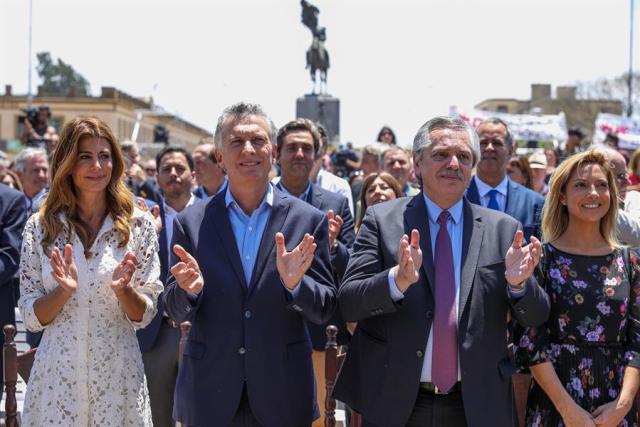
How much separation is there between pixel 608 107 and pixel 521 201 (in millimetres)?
63643

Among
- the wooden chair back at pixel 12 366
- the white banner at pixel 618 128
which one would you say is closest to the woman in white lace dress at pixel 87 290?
the wooden chair back at pixel 12 366

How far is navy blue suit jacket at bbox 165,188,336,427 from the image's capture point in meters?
4.48

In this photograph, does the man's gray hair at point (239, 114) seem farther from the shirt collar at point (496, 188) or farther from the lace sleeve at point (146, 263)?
the shirt collar at point (496, 188)

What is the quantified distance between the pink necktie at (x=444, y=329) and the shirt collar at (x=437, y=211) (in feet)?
0.65

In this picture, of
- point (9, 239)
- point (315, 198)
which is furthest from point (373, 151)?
point (9, 239)

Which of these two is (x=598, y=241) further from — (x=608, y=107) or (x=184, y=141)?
(x=184, y=141)

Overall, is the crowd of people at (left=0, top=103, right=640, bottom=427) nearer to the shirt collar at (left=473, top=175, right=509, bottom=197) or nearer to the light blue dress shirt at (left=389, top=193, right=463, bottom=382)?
the light blue dress shirt at (left=389, top=193, right=463, bottom=382)

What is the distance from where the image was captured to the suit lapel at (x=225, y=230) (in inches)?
179

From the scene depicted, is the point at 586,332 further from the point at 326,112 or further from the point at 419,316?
the point at 326,112

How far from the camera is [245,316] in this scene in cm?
450

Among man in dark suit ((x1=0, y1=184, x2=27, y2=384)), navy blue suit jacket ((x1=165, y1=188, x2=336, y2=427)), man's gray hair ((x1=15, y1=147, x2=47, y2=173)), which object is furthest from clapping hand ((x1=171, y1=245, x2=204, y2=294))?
man's gray hair ((x1=15, y1=147, x2=47, y2=173))

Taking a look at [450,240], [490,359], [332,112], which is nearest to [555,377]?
[490,359]

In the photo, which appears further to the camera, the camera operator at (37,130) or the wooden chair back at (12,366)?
the camera operator at (37,130)

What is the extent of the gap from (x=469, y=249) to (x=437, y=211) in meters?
0.25
